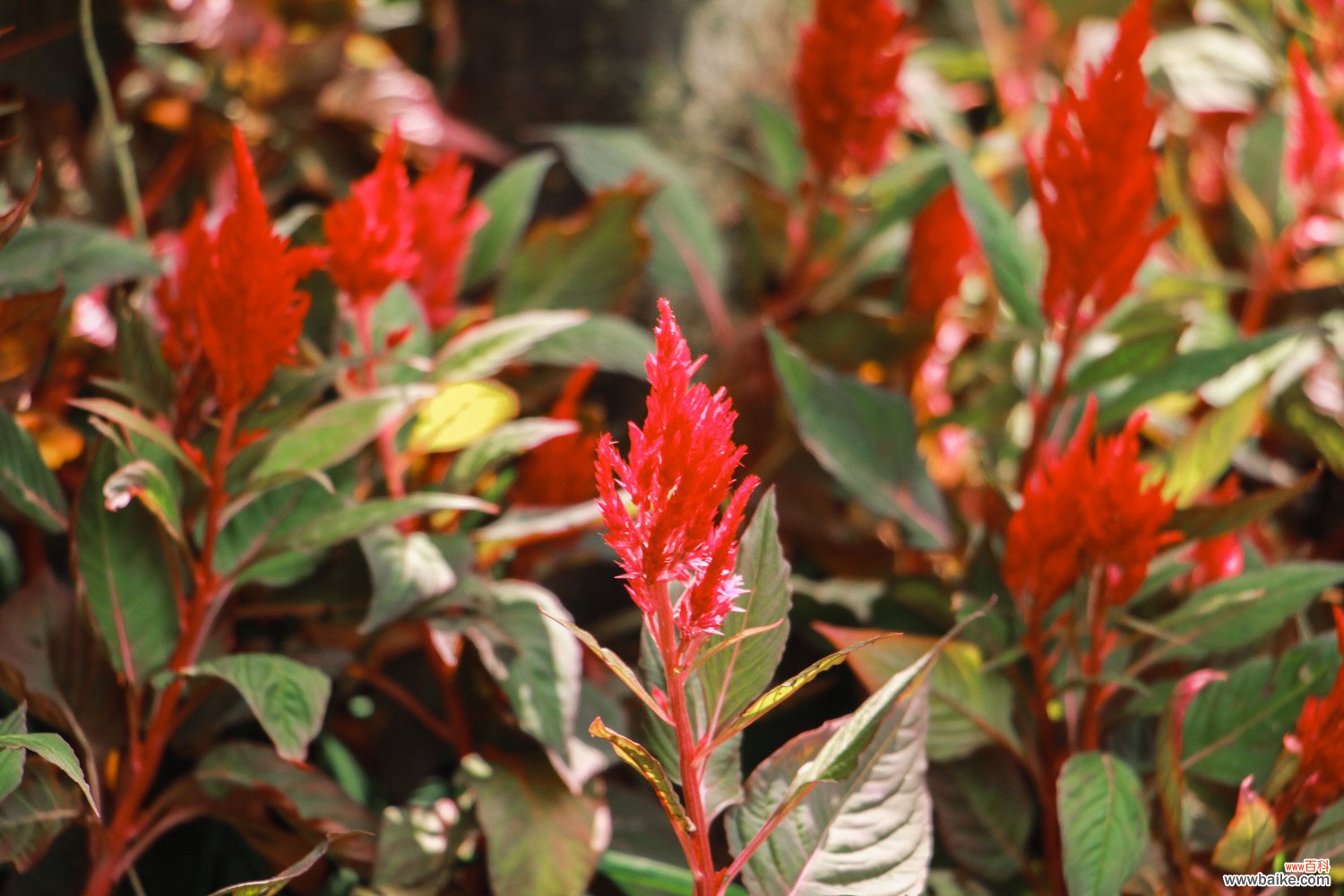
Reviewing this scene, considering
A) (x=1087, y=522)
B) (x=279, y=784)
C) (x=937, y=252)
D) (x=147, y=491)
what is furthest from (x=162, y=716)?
(x=937, y=252)

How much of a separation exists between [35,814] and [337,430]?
38 cm

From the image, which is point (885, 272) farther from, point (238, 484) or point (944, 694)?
point (238, 484)

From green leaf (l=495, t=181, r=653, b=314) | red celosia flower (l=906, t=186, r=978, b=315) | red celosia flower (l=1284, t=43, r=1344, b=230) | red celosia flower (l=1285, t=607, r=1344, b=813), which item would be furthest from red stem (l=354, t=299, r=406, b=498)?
red celosia flower (l=1284, t=43, r=1344, b=230)

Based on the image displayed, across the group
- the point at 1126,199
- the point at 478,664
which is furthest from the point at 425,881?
the point at 1126,199

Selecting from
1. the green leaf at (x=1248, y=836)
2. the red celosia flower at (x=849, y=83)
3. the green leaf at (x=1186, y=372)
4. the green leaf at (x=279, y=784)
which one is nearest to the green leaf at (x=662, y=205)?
the red celosia flower at (x=849, y=83)

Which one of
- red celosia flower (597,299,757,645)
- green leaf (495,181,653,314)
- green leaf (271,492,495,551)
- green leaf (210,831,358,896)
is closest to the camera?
red celosia flower (597,299,757,645)

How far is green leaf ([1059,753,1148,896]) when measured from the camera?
0.86 m

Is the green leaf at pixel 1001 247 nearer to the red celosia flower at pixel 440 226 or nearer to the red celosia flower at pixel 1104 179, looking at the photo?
the red celosia flower at pixel 1104 179

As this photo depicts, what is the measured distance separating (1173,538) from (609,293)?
70cm

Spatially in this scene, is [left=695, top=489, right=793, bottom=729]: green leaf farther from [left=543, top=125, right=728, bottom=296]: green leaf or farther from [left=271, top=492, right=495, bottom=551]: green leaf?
[left=543, top=125, right=728, bottom=296]: green leaf

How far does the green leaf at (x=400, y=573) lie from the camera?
907 mm

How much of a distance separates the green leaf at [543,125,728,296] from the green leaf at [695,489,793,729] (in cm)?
73

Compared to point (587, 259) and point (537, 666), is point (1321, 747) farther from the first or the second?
point (587, 259)

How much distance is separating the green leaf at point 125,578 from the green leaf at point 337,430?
0.12 metres
